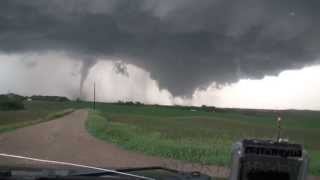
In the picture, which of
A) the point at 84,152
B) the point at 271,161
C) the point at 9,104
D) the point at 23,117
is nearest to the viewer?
the point at 271,161

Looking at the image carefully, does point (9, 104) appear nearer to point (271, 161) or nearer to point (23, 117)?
point (23, 117)

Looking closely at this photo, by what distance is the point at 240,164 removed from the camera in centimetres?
497

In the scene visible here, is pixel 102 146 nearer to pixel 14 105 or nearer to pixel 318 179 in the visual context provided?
pixel 318 179

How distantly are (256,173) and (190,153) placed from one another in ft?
105

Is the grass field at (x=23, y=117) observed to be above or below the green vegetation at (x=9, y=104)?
below

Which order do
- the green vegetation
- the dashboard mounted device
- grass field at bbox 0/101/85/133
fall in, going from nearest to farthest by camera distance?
1. the dashboard mounted device
2. grass field at bbox 0/101/85/133
3. the green vegetation

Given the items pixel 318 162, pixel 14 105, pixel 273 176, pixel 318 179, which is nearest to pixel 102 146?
pixel 318 162

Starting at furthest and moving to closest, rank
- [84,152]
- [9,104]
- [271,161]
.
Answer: [9,104]
[84,152]
[271,161]

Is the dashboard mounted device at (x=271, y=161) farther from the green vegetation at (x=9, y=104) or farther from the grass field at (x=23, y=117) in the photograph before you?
the green vegetation at (x=9, y=104)

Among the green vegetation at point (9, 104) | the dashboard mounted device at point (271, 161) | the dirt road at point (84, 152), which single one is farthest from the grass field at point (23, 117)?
the dashboard mounted device at point (271, 161)

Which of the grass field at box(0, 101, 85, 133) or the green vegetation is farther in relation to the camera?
the green vegetation

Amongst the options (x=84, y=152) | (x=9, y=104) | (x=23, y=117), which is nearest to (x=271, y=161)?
(x=84, y=152)

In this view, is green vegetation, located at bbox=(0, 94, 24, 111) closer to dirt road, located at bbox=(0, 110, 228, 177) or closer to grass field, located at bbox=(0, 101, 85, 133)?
grass field, located at bbox=(0, 101, 85, 133)

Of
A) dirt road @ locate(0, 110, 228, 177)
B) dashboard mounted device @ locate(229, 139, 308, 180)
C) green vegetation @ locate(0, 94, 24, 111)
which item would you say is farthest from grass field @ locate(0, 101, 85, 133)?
dashboard mounted device @ locate(229, 139, 308, 180)
